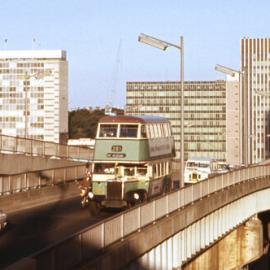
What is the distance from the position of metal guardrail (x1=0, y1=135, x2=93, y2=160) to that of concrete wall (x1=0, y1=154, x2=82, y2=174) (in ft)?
2.87

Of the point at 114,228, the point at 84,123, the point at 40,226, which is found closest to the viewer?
the point at 114,228

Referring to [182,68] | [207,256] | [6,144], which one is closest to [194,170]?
[6,144]

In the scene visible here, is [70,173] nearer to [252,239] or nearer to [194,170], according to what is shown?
[252,239]

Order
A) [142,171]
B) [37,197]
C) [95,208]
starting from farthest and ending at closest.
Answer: [37,197] → [142,171] → [95,208]

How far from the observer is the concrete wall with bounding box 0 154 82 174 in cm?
5272

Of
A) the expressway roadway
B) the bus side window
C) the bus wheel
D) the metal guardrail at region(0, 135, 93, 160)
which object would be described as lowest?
the expressway roadway

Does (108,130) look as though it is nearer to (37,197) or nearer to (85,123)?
(37,197)

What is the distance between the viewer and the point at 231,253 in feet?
158

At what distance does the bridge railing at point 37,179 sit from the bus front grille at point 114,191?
575 centimetres

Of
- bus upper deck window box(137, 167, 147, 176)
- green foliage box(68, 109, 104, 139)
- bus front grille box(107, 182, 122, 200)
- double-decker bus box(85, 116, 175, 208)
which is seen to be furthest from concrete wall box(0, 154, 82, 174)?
green foliage box(68, 109, 104, 139)

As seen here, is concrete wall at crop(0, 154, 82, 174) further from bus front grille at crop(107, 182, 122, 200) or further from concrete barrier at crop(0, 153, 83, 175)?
bus front grille at crop(107, 182, 122, 200)

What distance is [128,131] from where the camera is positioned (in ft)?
119

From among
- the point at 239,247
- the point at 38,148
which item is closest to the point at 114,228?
the point at 239,247

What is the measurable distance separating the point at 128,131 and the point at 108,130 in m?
0.88
